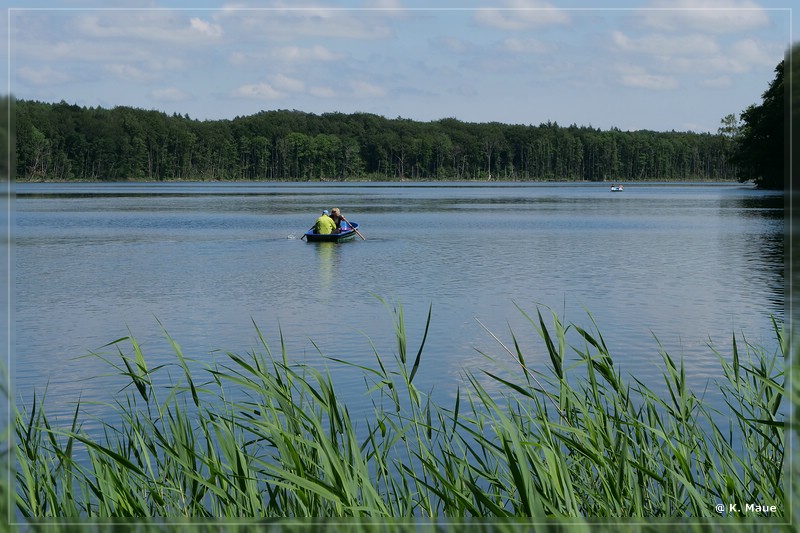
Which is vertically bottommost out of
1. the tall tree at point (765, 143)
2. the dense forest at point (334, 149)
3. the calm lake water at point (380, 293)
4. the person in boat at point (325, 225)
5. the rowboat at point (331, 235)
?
the calm lake water at point (380, 293)

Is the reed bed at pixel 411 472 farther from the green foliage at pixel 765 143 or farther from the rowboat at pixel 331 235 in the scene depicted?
the green foliage at pixel 765 143

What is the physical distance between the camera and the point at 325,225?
33.6 meters

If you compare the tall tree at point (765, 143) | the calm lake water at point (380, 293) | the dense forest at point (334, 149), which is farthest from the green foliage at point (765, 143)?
the dense forest at point (334, 149)

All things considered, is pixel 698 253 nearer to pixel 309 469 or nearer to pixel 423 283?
pixel 423 283

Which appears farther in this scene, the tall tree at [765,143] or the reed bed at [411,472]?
the tall tree at [765,143]

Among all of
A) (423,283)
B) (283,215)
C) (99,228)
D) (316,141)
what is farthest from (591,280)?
(316,141)

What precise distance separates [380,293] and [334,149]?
A: 4915 inches

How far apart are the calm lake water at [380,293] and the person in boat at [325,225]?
0.64 metres

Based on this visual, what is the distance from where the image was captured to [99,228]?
45.0m

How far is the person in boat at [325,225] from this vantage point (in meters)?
33.4

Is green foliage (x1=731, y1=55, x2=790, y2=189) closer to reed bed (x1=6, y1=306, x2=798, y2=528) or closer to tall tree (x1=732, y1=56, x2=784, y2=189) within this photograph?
tall tree (x1=732, y1=56, x2=784, y2=189)

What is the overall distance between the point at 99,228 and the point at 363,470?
1694 inches

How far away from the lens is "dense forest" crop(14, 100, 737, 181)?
140 meters

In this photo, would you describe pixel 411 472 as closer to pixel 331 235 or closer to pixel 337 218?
pixel 331 235
